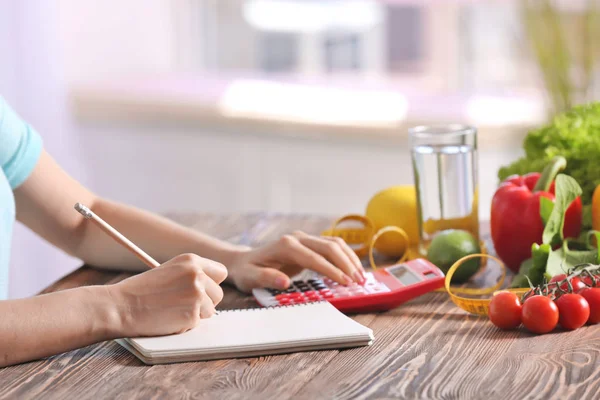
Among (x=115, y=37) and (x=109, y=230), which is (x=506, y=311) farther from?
(x=115, y=37)

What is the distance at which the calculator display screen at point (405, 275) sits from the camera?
1128mm

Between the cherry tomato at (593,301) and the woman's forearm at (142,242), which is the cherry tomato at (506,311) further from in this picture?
the woman's forearm at (142,242)

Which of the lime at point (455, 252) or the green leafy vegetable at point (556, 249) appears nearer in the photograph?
the green leafy vegetable at point (556, 249)

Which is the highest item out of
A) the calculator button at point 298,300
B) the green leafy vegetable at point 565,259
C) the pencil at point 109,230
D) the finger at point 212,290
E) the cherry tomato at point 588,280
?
the pencil at point 109,230

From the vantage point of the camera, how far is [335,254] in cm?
115

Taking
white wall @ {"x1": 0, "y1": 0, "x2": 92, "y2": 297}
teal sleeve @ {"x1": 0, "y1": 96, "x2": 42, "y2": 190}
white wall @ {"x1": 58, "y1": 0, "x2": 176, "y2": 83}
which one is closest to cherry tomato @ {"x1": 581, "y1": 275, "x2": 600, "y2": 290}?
teal sleeve @ {"x1": 0, "y1": 96, "x2": 42, "y2": 190}

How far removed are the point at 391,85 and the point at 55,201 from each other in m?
2.14

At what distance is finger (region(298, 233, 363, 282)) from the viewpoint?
3.77ft

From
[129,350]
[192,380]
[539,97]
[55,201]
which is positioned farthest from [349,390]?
[539,97]

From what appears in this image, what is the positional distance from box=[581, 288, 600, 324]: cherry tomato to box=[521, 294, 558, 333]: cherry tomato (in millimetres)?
57

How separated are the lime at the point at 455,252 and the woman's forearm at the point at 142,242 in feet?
0.95

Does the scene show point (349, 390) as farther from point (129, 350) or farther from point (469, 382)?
point (129, 350)

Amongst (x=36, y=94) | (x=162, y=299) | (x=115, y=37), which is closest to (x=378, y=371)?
(x=162, y=299)

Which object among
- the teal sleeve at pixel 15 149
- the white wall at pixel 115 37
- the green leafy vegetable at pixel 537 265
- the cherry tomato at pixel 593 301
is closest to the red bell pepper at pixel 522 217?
the green leafy vegetable at pixel 537 265
